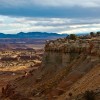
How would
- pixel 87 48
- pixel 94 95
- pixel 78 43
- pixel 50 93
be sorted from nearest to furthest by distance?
pixel 94 95 → pixel 50 93 → pixel 87 48 → pixel 78 43

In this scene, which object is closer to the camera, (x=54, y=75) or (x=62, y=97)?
(x=62, y=97)

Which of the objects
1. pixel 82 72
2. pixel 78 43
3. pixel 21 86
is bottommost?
pixel 21 86

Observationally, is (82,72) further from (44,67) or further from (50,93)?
(44,67)

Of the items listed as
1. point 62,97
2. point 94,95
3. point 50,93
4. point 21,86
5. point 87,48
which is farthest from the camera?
point 21,86

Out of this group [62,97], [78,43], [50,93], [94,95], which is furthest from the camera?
[78,43]

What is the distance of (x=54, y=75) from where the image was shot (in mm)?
47406

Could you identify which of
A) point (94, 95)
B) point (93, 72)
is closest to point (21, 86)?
point (93, 72)

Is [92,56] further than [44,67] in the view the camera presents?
No

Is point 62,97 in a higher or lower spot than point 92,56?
lower

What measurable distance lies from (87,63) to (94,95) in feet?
44.0

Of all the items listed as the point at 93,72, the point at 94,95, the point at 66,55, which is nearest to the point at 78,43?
the point at 66,55

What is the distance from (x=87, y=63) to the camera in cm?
4197

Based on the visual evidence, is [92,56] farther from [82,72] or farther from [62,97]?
[62,97]

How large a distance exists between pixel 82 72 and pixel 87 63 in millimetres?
1174
